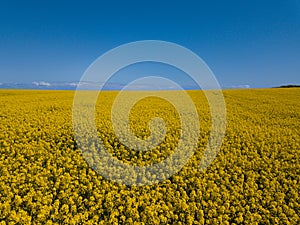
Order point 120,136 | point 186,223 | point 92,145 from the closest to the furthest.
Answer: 1. point 186,223
2. point 92,145
3. point 120,136

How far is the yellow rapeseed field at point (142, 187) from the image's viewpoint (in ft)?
20.3

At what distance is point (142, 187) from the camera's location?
761cm

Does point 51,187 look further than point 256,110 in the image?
No

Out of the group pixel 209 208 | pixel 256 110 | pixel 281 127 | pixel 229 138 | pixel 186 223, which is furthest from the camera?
pixel 256 110

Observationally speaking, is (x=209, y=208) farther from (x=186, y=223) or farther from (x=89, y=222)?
(x=89, y=222)

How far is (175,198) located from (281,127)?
10.9 meters

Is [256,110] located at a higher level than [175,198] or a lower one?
higher

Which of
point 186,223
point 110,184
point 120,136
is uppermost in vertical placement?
point 120,136

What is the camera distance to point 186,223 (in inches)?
246

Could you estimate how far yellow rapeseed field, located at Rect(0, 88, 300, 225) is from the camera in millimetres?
6184

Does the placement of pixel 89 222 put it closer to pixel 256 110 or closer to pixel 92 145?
pixel 92 145

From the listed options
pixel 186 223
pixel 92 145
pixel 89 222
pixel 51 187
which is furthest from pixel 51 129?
pixel 186 223

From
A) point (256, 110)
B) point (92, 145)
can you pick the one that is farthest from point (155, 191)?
point (256, 110)

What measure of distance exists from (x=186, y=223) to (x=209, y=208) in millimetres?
834
